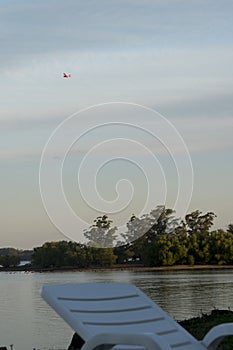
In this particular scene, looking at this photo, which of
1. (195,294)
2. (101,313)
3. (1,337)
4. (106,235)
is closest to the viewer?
(101,313)

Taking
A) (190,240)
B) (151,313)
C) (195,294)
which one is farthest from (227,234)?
(151,313)

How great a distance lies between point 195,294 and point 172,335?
2399cm

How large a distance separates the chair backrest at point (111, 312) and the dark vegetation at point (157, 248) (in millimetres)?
47483

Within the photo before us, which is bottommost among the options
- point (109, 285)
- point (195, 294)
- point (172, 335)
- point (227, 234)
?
point (172, 335)

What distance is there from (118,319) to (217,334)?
0.51 m

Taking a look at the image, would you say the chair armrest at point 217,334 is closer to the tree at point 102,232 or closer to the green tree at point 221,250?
the tree at point 102,232

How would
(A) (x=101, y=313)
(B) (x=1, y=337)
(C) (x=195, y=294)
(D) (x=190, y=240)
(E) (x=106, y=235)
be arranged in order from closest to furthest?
(A) (x=101, y=313) < (B) (x=1, y=337) < (C) (x=195, y=294) < (E) (x=106, y=235) < (D) (x=190, y=240)

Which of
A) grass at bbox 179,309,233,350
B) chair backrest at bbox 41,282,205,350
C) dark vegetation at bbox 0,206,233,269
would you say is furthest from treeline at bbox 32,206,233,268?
chair backrest at bbox 41,282,205,350

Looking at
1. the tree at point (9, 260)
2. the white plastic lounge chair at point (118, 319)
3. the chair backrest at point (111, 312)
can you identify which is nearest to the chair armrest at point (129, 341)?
the white plastic lounge chair at point (118, 319)

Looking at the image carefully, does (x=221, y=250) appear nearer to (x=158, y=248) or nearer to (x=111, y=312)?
(x=158, y=248)

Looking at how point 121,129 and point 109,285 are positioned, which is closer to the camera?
point 109,285

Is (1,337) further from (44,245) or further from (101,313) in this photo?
(44,245)

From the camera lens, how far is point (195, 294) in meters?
27.5

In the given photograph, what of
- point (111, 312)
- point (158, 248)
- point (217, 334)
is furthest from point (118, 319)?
point (158, 248)
